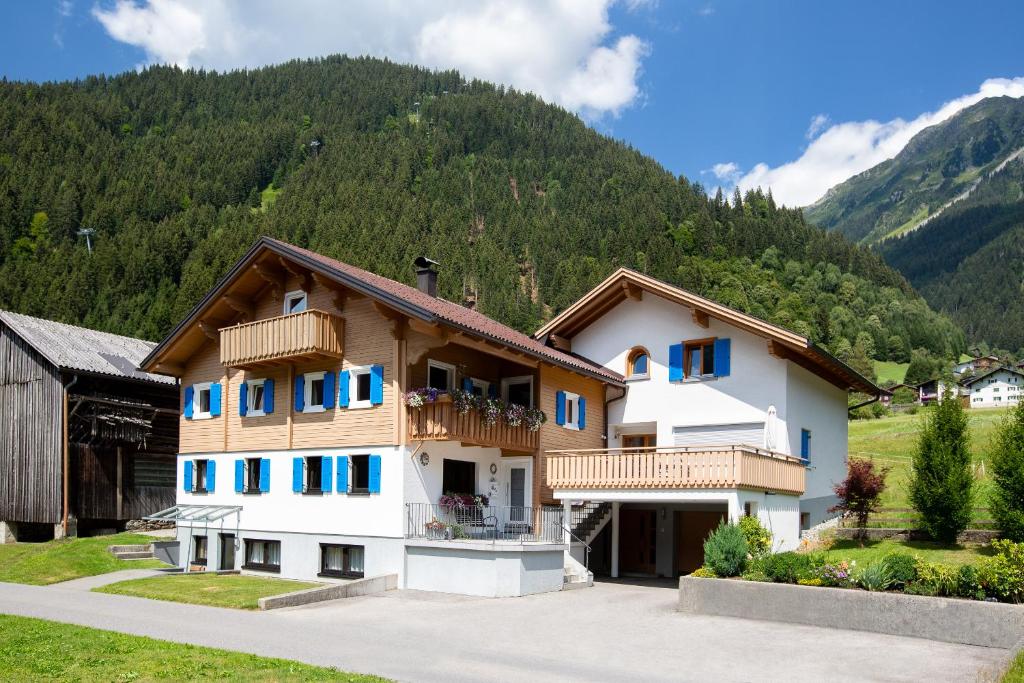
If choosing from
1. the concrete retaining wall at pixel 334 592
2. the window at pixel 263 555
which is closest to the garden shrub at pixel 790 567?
the concrete retaining wall at pixel 334 592

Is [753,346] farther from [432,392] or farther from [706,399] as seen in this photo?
[432,392]

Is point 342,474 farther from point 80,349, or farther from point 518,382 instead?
point 80,349

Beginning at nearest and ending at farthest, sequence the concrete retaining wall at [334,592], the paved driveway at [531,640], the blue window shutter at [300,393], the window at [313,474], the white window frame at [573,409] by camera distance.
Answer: the paved driveway at [531,640], the concrete retaining wall at [334,592], the window at [313,474], the blue window shutter at [300,393], the white window frame at [573,409]

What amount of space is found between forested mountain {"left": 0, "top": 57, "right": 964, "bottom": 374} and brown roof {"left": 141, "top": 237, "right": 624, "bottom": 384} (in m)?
68.6

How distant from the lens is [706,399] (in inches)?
1136

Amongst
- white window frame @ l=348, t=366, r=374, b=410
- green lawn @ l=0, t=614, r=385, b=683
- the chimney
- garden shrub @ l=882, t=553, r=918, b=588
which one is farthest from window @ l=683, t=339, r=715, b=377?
green lawn @ l=0, t=614, r=385, b=683

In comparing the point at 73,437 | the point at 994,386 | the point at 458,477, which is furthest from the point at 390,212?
the point at 458,477

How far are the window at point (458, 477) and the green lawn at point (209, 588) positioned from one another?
443 centimetres

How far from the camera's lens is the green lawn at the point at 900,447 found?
31.5 metres

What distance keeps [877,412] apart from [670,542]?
51.4 meters

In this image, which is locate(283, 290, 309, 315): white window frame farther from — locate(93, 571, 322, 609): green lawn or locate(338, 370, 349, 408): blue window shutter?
locate(93, 571, 322, 609): green lawn

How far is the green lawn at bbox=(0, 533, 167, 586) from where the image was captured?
25.8m

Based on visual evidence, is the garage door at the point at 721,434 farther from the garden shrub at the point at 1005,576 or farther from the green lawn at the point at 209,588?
the green lawn at the point at 209,588

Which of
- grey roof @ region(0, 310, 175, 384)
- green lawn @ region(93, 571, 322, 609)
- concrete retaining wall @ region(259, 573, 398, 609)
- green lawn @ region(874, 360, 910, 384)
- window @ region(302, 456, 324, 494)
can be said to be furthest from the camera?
green lawn @ region(874, 360, 910, 384)
